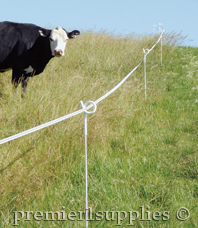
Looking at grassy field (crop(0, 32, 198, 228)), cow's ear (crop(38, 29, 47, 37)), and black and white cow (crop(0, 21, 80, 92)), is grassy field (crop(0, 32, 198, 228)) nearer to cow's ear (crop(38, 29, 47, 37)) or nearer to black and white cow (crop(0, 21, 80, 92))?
black and white cow (crop(0, 21, 80, 92))

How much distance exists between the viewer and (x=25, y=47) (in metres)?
4.96

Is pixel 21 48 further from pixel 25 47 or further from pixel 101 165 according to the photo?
pixel 101 165

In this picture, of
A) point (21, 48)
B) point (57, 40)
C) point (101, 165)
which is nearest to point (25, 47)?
point (21, 48)

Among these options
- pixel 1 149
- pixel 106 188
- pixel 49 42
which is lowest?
pixel 106 188

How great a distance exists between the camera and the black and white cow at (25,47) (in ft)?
16.2

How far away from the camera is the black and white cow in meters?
4.93

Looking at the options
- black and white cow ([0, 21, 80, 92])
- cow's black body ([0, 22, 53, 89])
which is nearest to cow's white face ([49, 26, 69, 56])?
black and white cow ([0, 21, 80, 92])

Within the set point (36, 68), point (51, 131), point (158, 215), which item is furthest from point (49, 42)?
point (158, 215)

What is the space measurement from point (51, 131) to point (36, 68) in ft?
8.67

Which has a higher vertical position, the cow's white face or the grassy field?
the cow's white face

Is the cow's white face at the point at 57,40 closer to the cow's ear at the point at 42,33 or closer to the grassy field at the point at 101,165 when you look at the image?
the cow's ear at the point at 42,33

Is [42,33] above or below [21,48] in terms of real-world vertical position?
above

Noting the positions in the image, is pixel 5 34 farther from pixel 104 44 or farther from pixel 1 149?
pixel 104 44

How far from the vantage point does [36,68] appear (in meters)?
5.20
